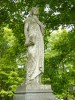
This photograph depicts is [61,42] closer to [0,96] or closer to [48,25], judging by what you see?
[48,25]

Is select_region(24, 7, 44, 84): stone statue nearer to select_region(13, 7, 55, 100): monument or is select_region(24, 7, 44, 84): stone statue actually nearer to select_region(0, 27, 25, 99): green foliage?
select_region(13, 7, 55, 100): monument

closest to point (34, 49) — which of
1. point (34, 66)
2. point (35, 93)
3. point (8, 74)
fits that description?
point (34, 66)

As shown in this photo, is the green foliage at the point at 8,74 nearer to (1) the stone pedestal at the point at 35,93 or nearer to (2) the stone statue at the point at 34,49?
(2) the stone statue at the point at 34,49

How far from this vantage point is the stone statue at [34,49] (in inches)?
359

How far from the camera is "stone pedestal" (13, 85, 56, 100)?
8.46 metres

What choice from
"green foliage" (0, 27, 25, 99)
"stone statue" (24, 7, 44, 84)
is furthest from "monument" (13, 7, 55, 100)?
"green foliage" (0, 27, 25, 99)

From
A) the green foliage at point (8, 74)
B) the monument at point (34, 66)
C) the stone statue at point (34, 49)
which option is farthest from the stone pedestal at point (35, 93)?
the green foliage at point (8, 74)

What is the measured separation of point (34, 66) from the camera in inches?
361

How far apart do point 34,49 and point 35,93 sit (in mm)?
1475

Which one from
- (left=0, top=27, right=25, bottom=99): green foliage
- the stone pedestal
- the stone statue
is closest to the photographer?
the stone pedestal

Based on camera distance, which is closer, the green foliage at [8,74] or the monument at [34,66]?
the monument at [34,66]

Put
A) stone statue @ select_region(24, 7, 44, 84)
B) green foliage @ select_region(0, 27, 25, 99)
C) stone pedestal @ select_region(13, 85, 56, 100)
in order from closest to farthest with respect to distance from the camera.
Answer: stone pedestal @ select_region(13, 85, 56, 100) → stone statue @ select_region(24, 7, 44, 84) → green foliage @ select_region(0, 27, 25, 99)

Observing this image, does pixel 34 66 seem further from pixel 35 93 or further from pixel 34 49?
pixel 35 93

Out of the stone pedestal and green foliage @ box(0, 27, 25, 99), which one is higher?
green foliage @ box(0, 27, 25, 99)
